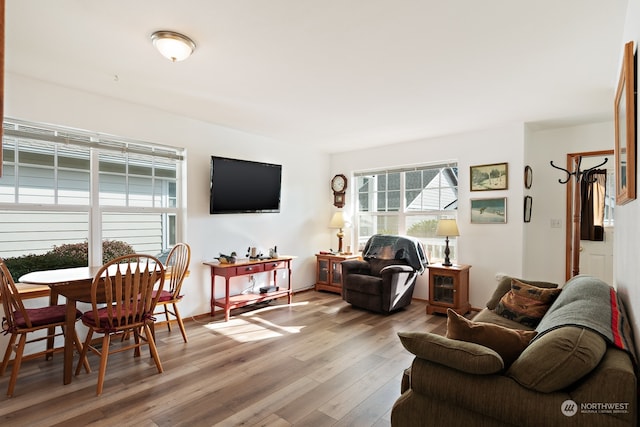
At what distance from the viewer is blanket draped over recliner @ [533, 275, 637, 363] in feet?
4.72

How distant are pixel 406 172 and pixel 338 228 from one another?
152 cm

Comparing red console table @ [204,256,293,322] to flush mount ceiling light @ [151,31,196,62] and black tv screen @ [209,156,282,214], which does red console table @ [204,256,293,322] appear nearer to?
black tv screen @ [209,156,282,214]

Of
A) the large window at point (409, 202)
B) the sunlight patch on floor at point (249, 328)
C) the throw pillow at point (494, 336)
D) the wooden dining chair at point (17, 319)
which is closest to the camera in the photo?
the throw pillow at point (494, 336)

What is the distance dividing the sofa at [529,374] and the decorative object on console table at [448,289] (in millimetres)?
2425

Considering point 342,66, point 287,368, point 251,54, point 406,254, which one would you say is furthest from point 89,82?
point 406,254

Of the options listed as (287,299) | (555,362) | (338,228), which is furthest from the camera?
(338,228)

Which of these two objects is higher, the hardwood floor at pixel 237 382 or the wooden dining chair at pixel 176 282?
the wooden dining chair at pixel 176 282

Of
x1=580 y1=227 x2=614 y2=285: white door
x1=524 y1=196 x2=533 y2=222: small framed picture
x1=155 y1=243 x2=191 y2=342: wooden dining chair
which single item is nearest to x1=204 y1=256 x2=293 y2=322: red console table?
x1=155 y1=243 x2=191 y2=342: wooden dining chair

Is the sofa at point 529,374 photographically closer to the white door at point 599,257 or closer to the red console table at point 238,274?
the red console table at point 238,274

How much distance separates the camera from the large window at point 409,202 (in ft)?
16.0

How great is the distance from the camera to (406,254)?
466cm

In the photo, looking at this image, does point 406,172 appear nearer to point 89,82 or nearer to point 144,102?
point 144,102
